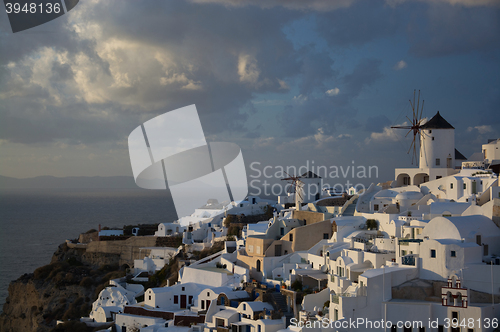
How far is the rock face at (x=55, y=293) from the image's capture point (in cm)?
3275

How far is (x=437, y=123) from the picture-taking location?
30.8 metres

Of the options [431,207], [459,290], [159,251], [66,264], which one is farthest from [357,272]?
[66,264]

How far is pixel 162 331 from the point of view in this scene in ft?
69.4

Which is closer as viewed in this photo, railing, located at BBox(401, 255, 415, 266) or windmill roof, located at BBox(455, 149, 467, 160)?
railing, located at BBox(401, 255, 415, 266)

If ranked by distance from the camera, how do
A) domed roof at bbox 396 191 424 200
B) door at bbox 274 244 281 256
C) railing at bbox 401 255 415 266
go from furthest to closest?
domed roof at bbox 396 191 424 200 → door at bbox 274 244 281 256 → railing at bbox 401 255 415 266

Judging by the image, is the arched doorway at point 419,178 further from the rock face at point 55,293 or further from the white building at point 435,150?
the rock face at point 55,293

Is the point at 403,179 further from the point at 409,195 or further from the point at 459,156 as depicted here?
the point at 409,195

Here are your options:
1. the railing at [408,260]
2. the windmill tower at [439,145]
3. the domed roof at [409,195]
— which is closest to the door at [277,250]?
the domed roof at [409,195]

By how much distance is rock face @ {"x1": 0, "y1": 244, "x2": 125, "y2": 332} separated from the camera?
107 ft

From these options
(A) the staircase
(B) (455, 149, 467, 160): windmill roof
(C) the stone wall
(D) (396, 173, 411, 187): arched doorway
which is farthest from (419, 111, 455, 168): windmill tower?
(C) the stone wall

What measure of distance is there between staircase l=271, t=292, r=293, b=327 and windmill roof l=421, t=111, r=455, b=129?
15.5 m

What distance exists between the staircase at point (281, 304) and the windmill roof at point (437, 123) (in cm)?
1550

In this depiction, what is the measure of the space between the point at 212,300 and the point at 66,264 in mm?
19842

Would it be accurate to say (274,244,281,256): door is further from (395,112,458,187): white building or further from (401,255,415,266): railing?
(395,112,458,187): white building
